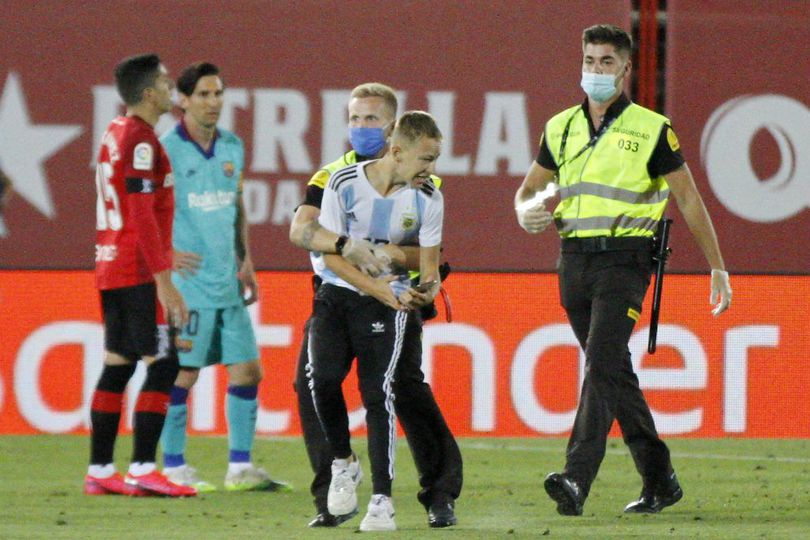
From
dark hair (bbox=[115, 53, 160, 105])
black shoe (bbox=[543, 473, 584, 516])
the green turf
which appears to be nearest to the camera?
the green turf

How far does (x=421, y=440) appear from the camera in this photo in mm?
6629

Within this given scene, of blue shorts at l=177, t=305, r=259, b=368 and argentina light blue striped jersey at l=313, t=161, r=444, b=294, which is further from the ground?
argentina light blue striped jersey at l=313, t=161, r=444, b=294

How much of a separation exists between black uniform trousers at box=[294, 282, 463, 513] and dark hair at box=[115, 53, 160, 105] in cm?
163

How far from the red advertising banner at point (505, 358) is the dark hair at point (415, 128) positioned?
4.22 metres

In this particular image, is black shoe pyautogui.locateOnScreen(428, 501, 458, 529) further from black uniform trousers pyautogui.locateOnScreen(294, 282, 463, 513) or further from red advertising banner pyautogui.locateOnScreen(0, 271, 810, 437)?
red advertising banner pyautogui.locateOnScreen(0, 271, 810, 437)

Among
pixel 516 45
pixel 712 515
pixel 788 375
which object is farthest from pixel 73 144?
pixel 712 515

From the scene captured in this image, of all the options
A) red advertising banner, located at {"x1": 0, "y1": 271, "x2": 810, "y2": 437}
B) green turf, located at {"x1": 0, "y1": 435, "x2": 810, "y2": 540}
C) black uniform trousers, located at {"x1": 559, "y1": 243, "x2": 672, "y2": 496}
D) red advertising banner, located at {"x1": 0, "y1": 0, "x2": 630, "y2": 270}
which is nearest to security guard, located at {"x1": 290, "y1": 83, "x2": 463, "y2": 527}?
green turf, located at {"x1": 0, "y1": 435, "x2": 810, "y2": 540}

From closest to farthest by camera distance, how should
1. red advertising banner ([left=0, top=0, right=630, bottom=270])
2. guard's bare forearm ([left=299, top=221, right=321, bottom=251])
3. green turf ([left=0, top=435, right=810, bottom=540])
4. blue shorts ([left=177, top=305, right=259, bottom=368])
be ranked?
guard's bare forearm ([left=299, top=221, right=321, bottom=251]) → green turf ([left=0, top=435, right=810, bottom=540]) → blue shorts ([left=177, top=305, right=259, bottom=368]) → red advertising banner ([left=0, top=0, right=630, bottom=270])

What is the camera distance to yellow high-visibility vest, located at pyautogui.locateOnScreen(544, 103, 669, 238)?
22.3 feet

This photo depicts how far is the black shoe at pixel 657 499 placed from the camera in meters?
7.07

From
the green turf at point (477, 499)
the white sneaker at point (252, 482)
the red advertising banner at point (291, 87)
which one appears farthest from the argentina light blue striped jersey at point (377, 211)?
the red advertising banner at point (291, 87)

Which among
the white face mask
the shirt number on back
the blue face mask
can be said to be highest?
the white face mask

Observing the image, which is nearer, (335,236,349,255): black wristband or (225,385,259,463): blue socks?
(335,236,349,255): black wristband

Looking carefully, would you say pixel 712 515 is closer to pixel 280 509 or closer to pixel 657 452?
pixel 657 452
